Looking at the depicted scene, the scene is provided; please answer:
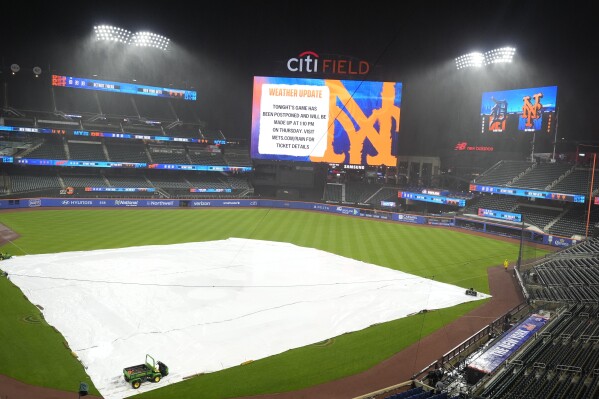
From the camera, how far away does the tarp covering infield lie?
13477 millimetres

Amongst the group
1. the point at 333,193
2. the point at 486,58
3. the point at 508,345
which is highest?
the point at 486,58

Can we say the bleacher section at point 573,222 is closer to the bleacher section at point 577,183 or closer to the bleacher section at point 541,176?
the bleacher section at point 577,183

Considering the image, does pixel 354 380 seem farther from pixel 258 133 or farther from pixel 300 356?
pixel 258 133

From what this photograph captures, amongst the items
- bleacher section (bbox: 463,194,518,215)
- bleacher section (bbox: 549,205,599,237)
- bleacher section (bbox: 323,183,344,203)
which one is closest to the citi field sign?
bleacher section (bbox: 323,183,344,203)

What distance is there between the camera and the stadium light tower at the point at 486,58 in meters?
47.8

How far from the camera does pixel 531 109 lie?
44344mm

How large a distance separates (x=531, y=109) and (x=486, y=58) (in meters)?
9.14

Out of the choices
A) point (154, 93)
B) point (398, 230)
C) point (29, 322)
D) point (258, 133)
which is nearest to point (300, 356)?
point (29, 322)

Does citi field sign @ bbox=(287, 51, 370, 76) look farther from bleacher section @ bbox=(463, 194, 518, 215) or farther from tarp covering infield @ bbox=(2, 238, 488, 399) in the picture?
tarp covering infield @ bbox=(2, 238, 488, 399)

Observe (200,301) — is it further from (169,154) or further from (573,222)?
(169,154)

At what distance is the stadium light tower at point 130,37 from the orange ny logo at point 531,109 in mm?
44068

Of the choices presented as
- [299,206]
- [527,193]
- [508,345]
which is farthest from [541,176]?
[508,345]

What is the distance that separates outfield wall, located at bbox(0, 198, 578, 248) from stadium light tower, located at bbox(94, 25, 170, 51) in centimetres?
2096

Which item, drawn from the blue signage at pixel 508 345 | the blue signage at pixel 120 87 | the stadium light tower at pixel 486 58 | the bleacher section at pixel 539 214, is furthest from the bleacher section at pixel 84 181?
the blue signage at pixel 508 345
